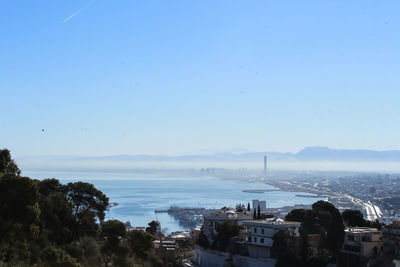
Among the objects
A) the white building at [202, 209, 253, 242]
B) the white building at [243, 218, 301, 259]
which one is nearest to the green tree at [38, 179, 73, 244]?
the white building at [243, 218, 301, 259]

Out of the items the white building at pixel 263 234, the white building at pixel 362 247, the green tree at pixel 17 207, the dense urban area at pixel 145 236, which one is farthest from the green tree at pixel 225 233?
the green tree at pixel 17 207

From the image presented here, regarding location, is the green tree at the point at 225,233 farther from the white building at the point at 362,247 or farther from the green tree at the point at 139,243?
the green tree at the point at 139,243

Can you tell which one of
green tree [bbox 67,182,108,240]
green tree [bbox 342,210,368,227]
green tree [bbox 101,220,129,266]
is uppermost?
green tree [bbox 67,182,108,240]

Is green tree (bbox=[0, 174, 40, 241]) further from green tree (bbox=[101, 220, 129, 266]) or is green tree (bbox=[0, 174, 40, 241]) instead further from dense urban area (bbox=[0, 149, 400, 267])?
green tree (bbox=[101, 220, 129, 266])

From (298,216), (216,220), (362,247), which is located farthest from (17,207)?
(298,216)

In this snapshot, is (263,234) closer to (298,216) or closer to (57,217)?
(298,216)

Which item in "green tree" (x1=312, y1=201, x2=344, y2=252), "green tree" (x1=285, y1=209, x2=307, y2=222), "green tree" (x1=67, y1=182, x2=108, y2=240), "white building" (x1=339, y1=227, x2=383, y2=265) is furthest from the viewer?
"green tree" (x1=285, y1=209, x2=307, y2=222)

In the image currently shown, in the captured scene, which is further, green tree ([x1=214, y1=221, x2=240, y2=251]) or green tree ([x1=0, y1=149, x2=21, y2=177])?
green tree ([x1=214, y1=221, x2=240, y2=251])

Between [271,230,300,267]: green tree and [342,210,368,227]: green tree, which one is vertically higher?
[342,210,368,227]: green tree

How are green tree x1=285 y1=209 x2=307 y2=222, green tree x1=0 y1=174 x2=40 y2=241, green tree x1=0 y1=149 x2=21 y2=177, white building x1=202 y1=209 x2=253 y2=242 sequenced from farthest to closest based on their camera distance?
white building x1=202 y1=209 x2=253 y2=242 → green tree x1=285 y1=209 x2=307 y2=222 → green tree x1=0 y1=149 x2=21 y2=177 → green tree x1=0 y1=174 x2=40 y2=241
